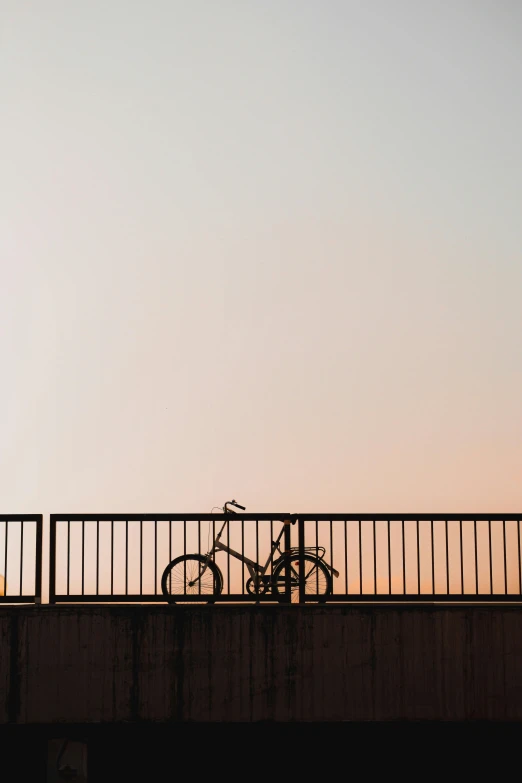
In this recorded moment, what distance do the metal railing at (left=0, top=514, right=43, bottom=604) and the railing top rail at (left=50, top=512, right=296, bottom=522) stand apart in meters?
0.29

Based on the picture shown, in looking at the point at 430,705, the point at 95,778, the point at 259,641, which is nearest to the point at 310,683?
the point at 259,641

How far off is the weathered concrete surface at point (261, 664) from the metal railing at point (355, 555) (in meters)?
0.40

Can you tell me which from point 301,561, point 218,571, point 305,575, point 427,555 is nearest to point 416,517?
point 427,555

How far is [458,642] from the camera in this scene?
10242mm

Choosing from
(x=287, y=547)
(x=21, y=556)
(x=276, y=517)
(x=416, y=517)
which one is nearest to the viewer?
(x=416, y=517)

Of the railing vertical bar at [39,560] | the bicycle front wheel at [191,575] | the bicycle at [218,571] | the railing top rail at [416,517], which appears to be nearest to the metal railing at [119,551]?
the railing vertical bar at [39,560]

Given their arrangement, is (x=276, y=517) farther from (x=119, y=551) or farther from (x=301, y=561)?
(x=119, y=551)

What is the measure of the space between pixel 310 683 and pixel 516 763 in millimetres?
2786

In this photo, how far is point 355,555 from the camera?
11055 mm

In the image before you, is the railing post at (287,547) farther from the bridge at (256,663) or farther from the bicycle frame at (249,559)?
the bicycle frame at (249,559)

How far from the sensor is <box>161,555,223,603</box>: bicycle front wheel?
1291cm

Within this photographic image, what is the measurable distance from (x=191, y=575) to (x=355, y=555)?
3000mm

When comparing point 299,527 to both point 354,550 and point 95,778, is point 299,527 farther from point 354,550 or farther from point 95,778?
point 95,778

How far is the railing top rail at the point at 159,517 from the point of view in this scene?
36.0 ft
